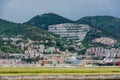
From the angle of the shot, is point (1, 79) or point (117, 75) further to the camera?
point (117, 75)

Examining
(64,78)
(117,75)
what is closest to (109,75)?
(117,75)

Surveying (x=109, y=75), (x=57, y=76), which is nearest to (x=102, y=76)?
(x=109, y=75)

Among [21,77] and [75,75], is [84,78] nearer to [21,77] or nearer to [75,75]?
[75,75]

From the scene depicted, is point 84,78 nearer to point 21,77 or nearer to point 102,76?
point 102,76

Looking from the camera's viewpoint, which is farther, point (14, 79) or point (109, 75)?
point (109, 75)

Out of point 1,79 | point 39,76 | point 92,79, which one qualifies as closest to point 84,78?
point 92,79

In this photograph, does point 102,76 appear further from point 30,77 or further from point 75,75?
point 30,77

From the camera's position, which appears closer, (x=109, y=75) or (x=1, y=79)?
(x=1, y=79)
